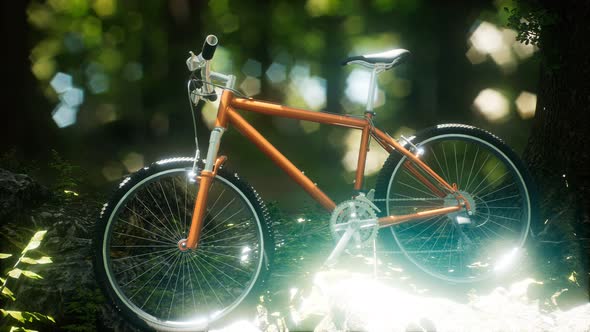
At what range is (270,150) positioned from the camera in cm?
297

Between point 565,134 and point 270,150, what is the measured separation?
2410 mm

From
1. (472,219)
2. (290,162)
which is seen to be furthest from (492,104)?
(290,162)

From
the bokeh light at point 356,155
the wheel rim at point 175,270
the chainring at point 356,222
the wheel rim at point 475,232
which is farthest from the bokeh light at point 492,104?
the wheel rim at point 175,270

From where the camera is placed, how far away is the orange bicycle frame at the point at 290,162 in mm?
2738

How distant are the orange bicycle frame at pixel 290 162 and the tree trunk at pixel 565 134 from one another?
0.89m

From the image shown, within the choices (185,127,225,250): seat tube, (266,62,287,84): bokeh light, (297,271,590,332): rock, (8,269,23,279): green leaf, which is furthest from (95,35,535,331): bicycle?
A: (266,62,287,84): bokeh light

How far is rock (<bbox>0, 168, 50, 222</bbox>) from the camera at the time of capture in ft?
11.3

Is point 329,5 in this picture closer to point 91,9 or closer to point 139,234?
point 91,9

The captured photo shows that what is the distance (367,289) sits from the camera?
2949 millimetres

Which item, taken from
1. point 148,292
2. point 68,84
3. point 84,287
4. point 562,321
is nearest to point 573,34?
point 562,321

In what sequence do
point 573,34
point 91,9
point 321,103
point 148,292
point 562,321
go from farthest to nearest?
point 321,103
point 91,9
point 573,34
point 148,292
point 562,321

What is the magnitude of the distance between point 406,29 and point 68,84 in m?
3.33

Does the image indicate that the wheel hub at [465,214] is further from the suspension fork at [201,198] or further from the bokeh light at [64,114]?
the bokeh light at [64,114]

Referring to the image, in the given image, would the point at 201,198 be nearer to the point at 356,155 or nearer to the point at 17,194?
the point at 17,194
